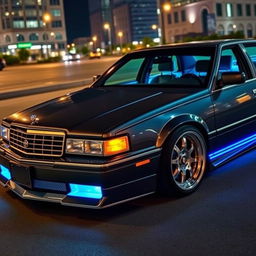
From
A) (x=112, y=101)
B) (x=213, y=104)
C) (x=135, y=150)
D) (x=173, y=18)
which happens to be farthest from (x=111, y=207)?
(x=173, y=18)

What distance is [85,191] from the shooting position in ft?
14.0

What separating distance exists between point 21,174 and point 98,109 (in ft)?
3.19

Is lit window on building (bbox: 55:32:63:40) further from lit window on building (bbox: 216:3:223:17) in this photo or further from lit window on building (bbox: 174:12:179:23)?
lit window on building (bbox: 216:3:223:17)

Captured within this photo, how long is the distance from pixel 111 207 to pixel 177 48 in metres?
2.32

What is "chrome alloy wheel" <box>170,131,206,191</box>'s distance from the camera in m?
4.80

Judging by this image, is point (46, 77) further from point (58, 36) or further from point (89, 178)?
point (58, 36)

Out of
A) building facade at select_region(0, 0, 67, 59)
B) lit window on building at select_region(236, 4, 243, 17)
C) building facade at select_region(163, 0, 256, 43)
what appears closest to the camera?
building facade at select_region(163, 0, 256, 43)

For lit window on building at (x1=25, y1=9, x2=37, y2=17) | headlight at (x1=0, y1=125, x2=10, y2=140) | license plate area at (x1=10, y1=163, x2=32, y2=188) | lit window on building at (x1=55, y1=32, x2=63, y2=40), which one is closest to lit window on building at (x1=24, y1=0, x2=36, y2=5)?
lit window on building at (x1=25, y1=9, x2=37, y2=17)

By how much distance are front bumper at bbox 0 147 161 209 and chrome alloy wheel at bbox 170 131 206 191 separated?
1.20 ft

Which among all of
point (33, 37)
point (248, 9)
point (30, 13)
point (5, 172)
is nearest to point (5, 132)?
point (5, 172)

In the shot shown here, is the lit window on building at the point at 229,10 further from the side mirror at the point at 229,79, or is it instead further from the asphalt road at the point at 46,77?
the side mirror at the point at 229,79

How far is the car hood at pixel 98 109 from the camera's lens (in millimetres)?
4441

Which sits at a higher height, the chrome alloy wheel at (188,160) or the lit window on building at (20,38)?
the lit window on building at (20,38)

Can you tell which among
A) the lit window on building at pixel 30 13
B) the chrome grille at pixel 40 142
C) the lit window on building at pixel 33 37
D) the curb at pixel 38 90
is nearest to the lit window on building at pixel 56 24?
the lit window on building at pixel 30 13
